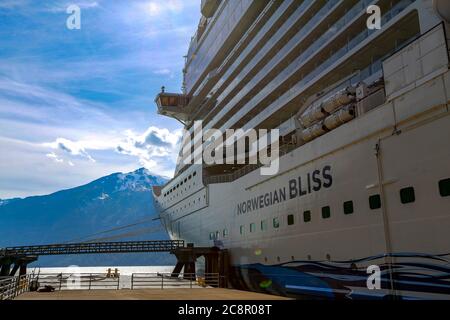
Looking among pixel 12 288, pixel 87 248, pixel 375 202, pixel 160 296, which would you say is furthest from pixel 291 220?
pixel 87 248

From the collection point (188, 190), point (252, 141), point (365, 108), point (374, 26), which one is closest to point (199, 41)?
point (188, 190)

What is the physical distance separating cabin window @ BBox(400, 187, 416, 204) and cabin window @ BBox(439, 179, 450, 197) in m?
0.88

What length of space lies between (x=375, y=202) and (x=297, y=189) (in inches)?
190

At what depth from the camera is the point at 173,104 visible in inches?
1667

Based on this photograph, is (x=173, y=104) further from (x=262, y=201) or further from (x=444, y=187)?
(x=444, y=187)

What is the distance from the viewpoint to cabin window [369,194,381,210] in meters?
12.3

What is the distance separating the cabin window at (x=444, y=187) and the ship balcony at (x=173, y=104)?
33825mm

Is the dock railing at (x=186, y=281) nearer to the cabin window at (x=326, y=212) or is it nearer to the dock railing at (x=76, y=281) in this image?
the dock railing at (x=76, y=281)

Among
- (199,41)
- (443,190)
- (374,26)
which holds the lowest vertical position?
(443,190)

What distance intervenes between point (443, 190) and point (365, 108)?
5.00 metres

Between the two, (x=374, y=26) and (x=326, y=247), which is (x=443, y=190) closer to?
(x=326, y=247)
